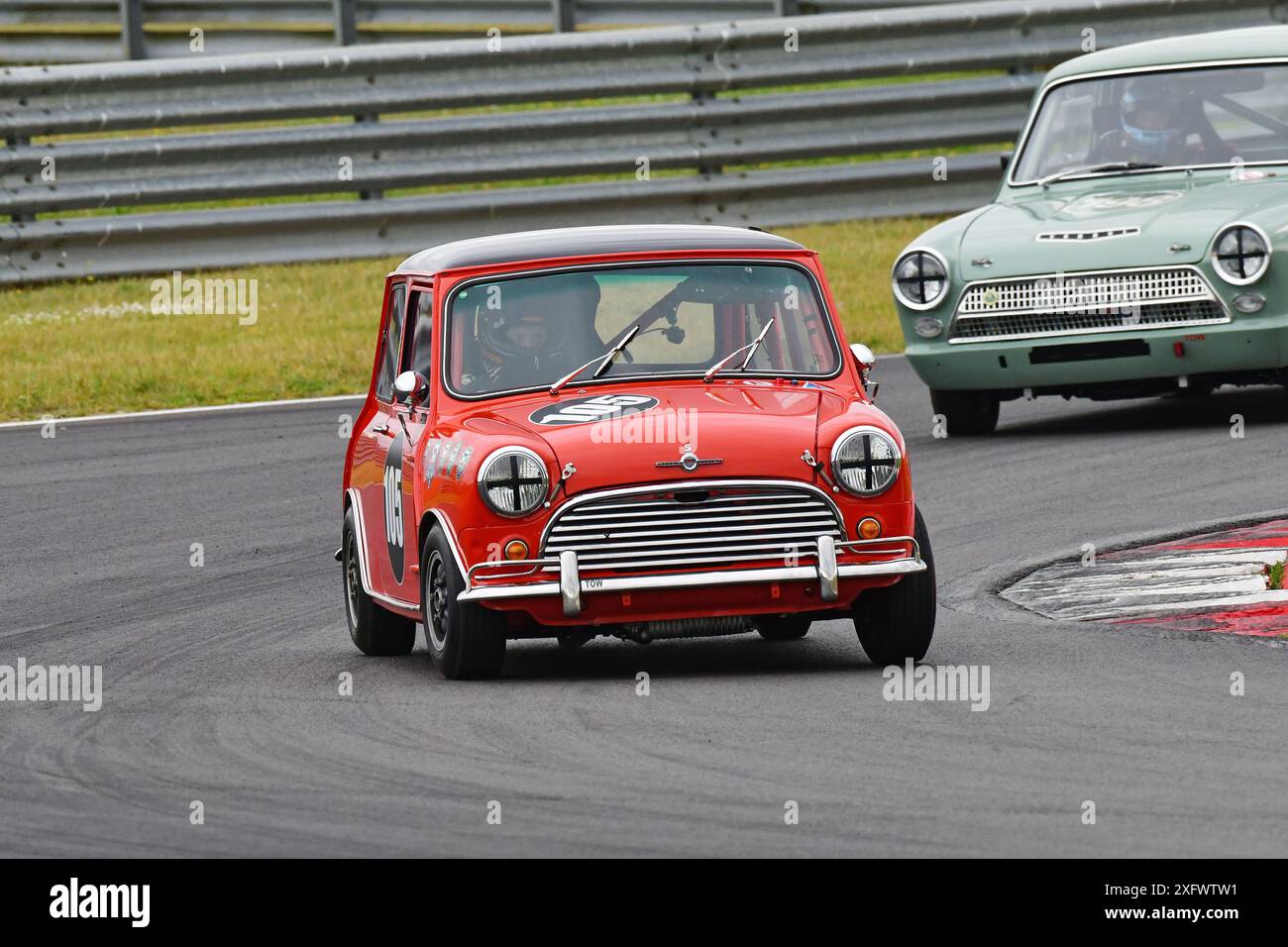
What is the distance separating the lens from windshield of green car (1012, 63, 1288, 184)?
13.5 meters

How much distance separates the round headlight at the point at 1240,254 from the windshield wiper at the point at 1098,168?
115 cm

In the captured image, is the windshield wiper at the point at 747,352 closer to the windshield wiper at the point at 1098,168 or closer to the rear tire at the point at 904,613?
the rear tire at the point at 904,613

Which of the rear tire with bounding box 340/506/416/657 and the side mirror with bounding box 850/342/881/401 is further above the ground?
the side mirror with bounding box 850/342/881/401

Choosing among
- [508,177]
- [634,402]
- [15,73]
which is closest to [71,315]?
[15,73]

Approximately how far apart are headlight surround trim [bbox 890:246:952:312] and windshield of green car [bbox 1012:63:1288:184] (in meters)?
1.13

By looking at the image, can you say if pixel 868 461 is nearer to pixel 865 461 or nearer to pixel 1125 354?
pixel 865 461

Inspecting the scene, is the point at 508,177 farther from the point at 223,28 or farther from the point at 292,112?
the point at 223,28

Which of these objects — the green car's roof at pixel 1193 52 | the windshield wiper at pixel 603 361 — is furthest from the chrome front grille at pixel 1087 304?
the windshield wiper at pixel 603 361

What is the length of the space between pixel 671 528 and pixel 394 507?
50.7 inches

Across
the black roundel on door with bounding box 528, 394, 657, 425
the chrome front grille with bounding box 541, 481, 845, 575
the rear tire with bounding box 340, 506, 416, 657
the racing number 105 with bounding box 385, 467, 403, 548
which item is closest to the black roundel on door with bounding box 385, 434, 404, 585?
the racing number 105 with bounding box 385, 467, 403, 548

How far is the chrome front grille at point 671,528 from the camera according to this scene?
7777 mm

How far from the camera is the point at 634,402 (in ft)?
26.7

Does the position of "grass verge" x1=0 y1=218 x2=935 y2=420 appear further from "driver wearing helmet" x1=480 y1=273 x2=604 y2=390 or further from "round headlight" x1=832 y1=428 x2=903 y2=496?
"round headlight" x1=832 y1=428 x2=903 y2=496
